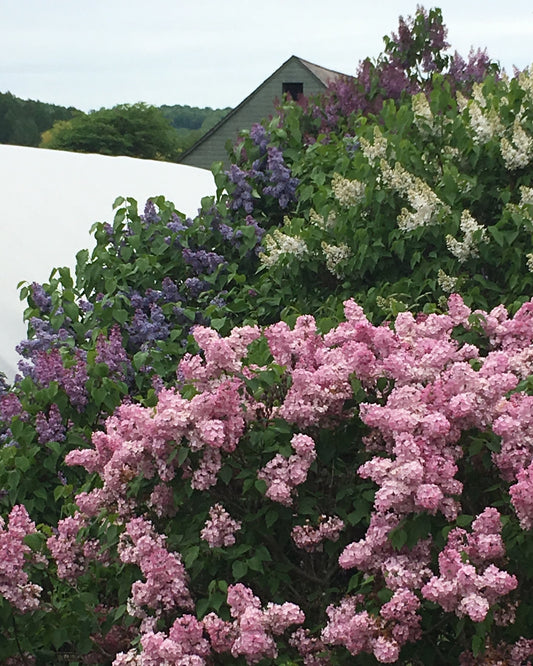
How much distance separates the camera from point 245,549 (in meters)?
3.88

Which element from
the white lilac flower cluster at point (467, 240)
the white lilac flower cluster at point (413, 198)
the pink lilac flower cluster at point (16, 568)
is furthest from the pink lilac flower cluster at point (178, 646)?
the white lilac flower cluster at point (413, 198)

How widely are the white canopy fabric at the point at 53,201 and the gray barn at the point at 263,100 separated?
27478 mm

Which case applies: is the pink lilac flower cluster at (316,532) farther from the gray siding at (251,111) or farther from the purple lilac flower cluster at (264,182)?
the gray siding at (251,111)

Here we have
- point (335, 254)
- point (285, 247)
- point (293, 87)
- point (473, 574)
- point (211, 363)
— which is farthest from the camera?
point (293, 87)

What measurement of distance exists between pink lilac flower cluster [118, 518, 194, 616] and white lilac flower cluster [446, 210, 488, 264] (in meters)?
2.73

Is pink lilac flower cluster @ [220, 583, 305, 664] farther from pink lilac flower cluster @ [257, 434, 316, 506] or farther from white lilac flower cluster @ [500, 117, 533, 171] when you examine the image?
white lilac flower cluster @ [500, 117, 533, 171]

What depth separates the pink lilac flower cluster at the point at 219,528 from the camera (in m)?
3.83

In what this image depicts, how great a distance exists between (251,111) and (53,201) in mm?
32922

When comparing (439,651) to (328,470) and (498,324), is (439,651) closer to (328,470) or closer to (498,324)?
(328,470)

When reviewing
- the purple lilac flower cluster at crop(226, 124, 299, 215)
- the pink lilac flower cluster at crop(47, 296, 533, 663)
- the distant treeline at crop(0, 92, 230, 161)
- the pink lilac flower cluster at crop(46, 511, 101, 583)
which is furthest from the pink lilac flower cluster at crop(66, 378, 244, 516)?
the distant treeline at crop(0, 92, 230, 161)

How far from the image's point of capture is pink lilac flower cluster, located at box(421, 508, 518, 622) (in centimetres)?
335

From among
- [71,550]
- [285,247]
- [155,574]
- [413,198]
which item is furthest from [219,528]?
[285,247]

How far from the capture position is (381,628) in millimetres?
3555

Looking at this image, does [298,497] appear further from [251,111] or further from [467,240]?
[251,111]
